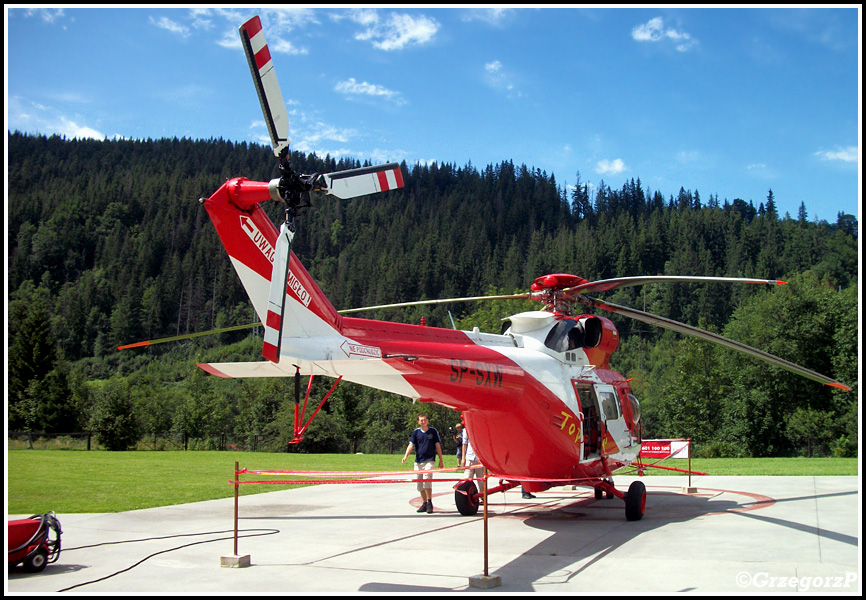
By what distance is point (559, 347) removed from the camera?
460 inches

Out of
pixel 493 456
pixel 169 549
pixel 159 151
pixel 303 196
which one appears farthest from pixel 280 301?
pixel 159 151

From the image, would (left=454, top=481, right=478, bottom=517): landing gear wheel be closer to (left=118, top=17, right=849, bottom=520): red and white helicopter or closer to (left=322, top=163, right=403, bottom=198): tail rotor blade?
(left=118, top=17, right=849, bottom=520): red and white helicopter

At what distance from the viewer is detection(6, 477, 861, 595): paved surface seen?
283 inches

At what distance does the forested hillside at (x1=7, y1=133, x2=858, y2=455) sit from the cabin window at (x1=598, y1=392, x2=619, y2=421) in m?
35.1

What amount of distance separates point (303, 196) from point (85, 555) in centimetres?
568

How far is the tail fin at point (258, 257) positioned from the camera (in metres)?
7.91

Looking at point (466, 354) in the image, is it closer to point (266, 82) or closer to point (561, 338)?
point (561, 338)

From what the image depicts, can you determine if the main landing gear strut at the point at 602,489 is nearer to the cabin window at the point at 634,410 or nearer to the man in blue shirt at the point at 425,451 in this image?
the man in blue shirt at the point at 425,451

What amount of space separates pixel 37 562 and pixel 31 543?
0.26m

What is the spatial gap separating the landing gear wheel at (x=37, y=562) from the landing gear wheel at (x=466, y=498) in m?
6.41

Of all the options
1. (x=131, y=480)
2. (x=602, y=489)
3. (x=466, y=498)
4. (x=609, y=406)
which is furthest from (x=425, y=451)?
(x=131, y=480)

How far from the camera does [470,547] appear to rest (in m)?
9.26

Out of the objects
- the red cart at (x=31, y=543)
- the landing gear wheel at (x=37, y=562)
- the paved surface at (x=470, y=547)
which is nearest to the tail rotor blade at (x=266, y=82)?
the paved surface at (x=470, y=547)

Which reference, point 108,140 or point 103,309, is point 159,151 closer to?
point 108,140
